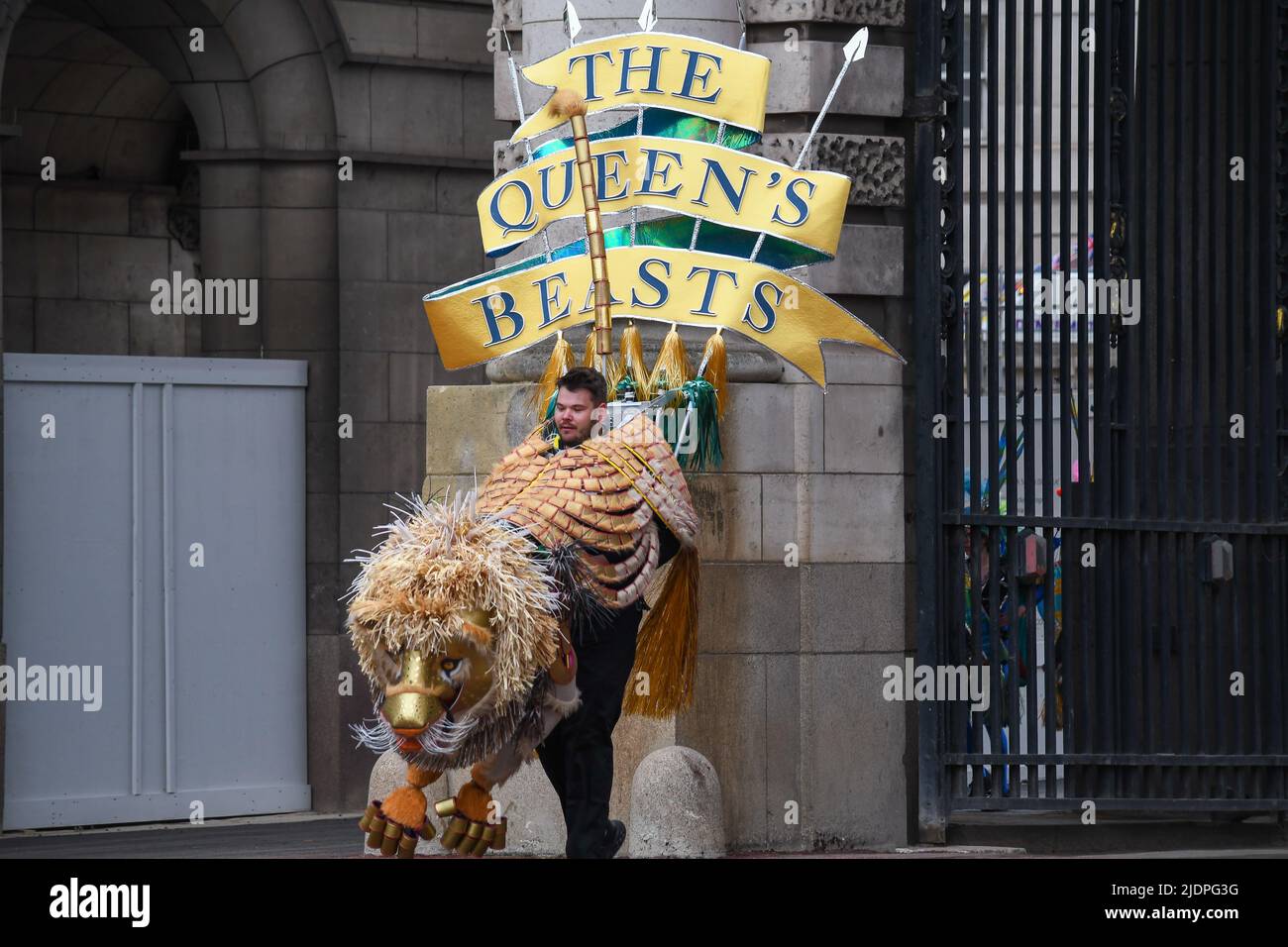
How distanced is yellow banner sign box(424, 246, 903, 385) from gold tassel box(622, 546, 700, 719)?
4.43 feet

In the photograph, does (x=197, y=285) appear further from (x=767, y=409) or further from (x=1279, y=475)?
(x=1279, y=475)

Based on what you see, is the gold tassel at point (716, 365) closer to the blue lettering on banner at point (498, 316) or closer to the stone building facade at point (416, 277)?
the stone building facade at point (416, 277)

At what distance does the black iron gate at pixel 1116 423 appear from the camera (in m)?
11.3

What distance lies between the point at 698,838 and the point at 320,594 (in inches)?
201

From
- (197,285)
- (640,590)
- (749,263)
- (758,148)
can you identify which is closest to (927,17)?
(758,148)

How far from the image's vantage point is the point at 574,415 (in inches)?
338

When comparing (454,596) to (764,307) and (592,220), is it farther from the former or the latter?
(764,307)

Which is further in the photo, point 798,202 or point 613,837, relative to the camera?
point 798,202

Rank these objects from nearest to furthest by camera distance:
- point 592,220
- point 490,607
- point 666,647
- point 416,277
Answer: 1. point 490,607
2. point 666,647
3. point 592,220
4. point 416,277

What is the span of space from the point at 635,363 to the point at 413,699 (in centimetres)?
288

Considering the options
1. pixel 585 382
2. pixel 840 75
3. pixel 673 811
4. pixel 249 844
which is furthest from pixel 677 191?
pixel 249 844

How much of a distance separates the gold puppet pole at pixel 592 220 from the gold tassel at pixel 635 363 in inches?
12.0

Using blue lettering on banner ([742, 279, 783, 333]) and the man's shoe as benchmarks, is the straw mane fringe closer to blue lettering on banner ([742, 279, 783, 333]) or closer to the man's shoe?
the man's shoe

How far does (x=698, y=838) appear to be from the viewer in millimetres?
9820
